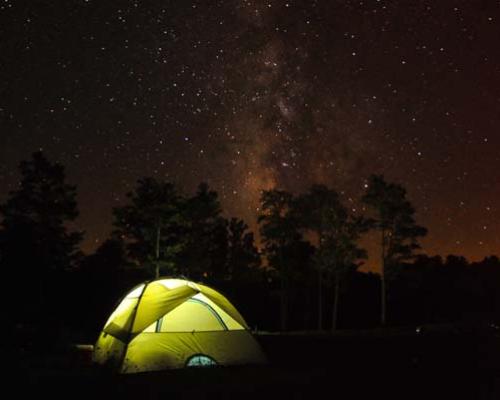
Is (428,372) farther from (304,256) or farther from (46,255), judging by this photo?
(304,256)

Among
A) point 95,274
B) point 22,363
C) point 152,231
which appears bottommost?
point 22,363

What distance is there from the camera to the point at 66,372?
34.5 ft

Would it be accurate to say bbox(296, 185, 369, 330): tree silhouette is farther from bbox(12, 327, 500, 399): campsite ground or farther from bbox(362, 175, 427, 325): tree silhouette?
bbox(12, 327, 500, 399): campsite ground

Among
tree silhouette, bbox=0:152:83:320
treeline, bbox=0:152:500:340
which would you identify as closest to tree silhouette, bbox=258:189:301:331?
treeline, bbox=0:152:500:340

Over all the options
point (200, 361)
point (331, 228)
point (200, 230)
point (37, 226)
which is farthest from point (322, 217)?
point (200, 361)

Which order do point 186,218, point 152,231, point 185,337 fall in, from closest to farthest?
point 185,337, point 152,231, point 186,218

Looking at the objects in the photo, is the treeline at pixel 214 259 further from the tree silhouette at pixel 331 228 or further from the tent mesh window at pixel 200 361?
the tent mesh window at pixel 200 361

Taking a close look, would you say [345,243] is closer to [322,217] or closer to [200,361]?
[322,217]

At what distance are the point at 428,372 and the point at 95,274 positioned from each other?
109 ft

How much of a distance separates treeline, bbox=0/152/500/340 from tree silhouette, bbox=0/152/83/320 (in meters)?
0.05

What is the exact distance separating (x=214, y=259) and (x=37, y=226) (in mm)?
19755

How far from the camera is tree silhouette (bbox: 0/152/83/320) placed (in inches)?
1138

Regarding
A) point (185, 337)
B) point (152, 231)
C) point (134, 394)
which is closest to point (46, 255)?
point (152, 231)

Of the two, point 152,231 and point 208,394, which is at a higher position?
point 152,231
